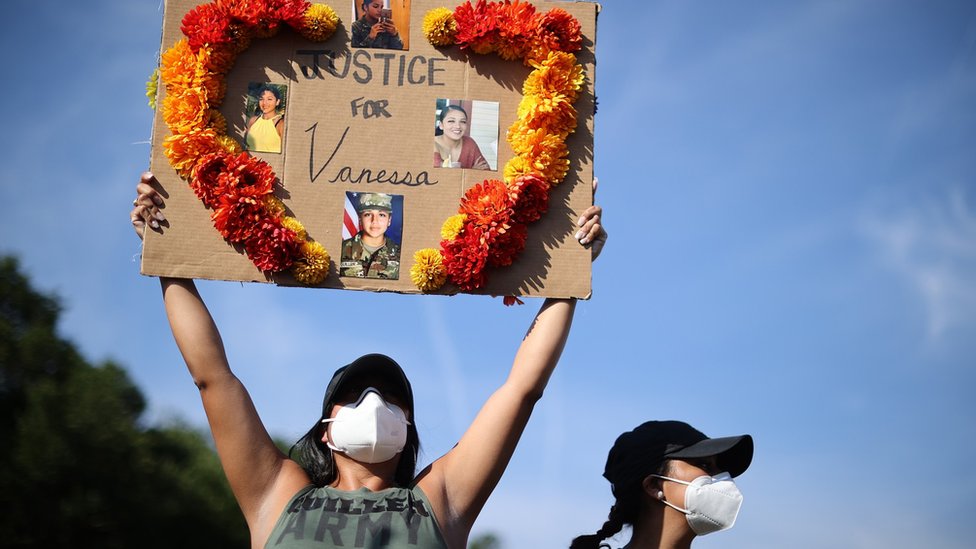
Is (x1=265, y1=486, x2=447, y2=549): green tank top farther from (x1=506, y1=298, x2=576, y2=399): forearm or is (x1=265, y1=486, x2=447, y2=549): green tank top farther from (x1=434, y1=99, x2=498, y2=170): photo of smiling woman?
(x1=434, y1=99, x2=498, y2=170): photo of smiling woman

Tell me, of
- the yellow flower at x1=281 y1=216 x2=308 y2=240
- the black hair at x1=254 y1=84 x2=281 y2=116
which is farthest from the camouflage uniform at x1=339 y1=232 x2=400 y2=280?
the black hair at x1=254 y1=84 x2=281 y2=116

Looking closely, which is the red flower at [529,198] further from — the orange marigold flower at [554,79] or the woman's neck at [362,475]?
the woman's neck at [362,475]

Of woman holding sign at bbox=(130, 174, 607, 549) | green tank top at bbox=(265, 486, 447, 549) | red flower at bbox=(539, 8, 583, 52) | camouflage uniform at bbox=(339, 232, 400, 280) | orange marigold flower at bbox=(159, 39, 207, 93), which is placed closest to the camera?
green tank top at bbox=(265, 486, 447, 549)

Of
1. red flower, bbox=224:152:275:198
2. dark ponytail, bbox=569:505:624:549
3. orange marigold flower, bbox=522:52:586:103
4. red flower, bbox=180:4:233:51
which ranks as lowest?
dark ponytail, bbox=569:505:624:549

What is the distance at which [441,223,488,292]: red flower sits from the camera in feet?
14.0

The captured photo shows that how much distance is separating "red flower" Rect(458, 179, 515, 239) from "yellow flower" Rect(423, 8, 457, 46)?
750 millimetres

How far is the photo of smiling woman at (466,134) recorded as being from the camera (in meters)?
4.52

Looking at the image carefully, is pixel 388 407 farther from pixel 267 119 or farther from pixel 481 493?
pixel 267 119

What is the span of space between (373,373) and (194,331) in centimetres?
82

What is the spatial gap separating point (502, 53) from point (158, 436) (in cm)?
1969

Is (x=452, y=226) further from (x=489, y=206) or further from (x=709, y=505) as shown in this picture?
(x=709, y=505)

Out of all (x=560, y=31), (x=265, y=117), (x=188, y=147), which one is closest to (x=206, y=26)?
(x=265, y=117)

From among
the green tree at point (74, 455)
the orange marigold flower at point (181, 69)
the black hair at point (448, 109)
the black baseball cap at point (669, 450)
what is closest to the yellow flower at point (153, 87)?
the orange marigold flower at point (181, 69)

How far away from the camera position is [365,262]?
4.30 m
